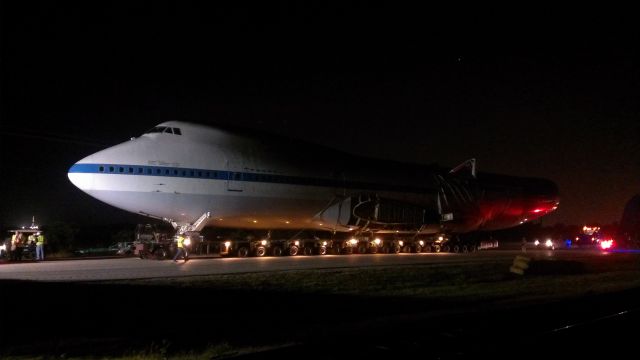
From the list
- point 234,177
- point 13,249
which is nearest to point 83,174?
point 13,249

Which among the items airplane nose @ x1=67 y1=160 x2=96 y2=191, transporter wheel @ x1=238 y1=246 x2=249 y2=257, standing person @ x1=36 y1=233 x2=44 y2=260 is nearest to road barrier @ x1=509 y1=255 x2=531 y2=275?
transporter wheel @ x1=238 y1=246 x2=249 y2=257

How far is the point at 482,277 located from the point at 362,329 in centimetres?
1449

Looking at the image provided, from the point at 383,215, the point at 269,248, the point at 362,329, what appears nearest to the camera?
the point at 362,329

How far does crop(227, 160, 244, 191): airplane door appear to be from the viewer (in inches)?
1262

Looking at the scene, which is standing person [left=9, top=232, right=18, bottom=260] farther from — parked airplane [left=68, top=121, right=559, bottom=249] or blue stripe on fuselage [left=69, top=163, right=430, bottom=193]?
blue stripe on fuselage [left=69, top=163, right=430, bottom=193]

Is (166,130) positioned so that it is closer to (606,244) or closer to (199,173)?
(199,173)

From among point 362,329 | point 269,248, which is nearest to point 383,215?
point 269,248

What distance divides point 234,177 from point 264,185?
194cm

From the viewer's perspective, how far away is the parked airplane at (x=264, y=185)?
3002 cm

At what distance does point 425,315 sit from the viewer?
1659 centimetres

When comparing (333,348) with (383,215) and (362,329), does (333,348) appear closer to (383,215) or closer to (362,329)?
(362,329)

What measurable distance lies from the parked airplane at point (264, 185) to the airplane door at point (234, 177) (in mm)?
53

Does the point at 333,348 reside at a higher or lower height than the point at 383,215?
lower

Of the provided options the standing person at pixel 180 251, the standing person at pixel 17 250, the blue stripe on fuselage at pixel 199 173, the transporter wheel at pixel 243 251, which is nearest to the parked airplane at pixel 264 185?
the blue stripe on fuselage at pixel 199 173
